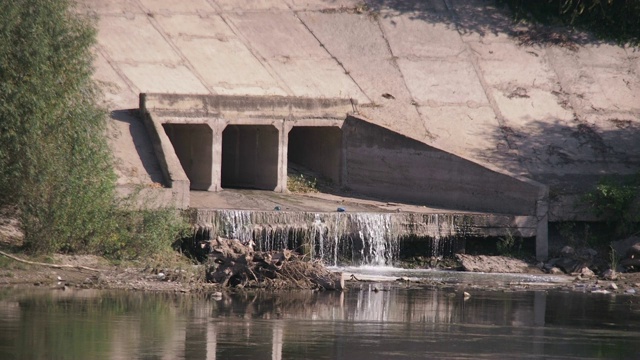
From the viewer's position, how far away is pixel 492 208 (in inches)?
1086

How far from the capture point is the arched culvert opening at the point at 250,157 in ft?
94.8

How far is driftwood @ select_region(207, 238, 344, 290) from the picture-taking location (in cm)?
2116

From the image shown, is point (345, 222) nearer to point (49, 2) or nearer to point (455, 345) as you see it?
point (49, 2)

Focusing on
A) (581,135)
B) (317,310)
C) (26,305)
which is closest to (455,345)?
(317,310)

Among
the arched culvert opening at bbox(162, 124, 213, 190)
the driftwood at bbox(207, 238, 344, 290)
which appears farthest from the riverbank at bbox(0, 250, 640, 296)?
the arched culvert opening at bbox(162, 124, 213, 190)

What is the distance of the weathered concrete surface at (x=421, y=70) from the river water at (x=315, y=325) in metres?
7.22

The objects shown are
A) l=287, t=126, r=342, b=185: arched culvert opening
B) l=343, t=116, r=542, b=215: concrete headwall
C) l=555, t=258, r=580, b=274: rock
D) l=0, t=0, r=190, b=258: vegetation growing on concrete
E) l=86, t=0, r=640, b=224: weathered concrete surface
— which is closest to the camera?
l=0, t=0, r=190, b=258: vegetation growing on concrete

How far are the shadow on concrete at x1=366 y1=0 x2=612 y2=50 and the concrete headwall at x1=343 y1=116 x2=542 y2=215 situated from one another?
535 cm

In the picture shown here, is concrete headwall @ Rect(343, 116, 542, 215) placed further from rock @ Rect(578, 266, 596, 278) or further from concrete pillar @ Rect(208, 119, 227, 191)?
concrete pillar @ Rect(208, 119, 227, 191)

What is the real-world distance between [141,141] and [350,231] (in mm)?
4546

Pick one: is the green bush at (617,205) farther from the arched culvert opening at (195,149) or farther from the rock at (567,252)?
the arched culvert opening at (195,149)

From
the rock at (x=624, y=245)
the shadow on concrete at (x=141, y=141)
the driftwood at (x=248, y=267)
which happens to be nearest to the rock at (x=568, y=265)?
the rock at (x=624, y=245)

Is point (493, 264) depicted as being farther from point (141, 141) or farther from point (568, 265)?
point (141, 141)

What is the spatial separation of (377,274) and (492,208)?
4.07m
